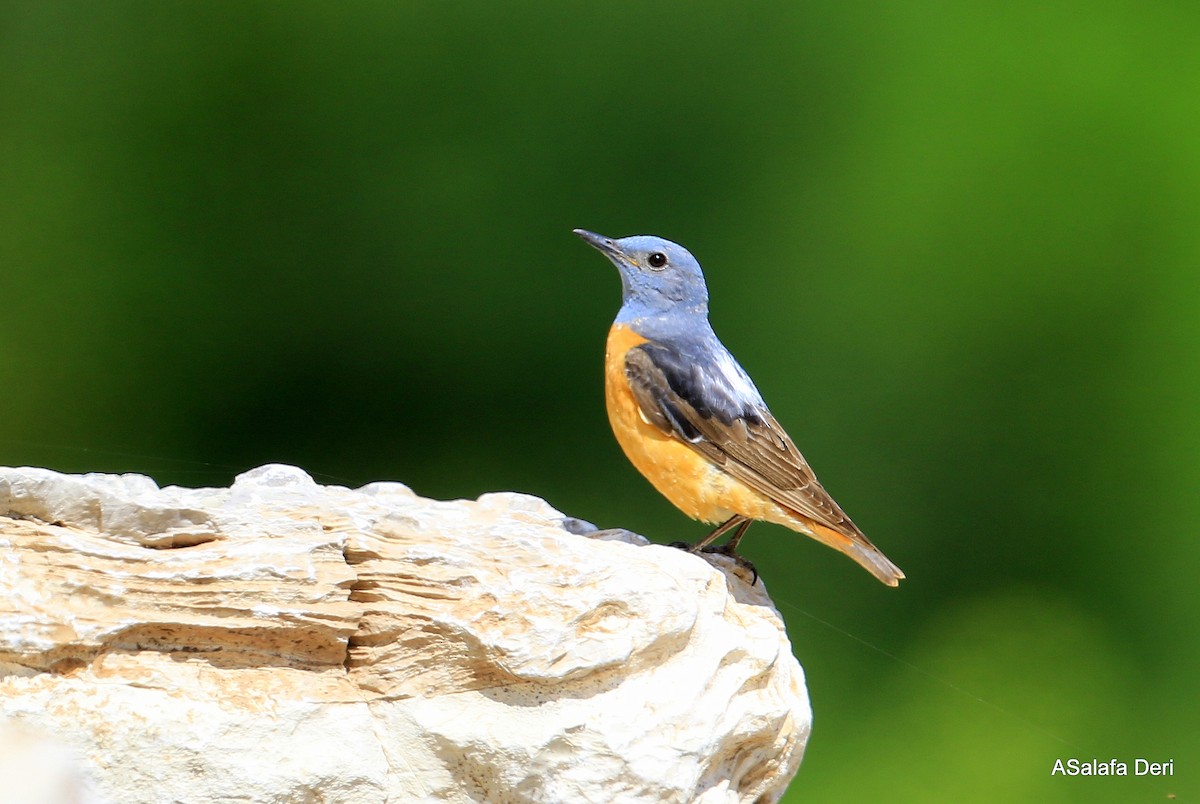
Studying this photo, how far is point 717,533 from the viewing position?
13.3 ft

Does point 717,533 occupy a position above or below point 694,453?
below

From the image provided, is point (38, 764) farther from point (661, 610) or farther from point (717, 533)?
point (717, 533)

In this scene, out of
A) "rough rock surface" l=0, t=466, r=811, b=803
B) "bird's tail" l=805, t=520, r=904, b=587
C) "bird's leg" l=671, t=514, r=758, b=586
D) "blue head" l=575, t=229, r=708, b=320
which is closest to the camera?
"rough rock surface" l=0, t=466, r=811, b=803

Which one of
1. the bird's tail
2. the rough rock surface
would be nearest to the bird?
the bird's tail

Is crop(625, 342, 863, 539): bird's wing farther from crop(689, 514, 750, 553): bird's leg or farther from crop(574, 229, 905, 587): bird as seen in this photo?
crop(689, 514, 750, 553): bird's leg

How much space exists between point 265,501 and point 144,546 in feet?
1.30

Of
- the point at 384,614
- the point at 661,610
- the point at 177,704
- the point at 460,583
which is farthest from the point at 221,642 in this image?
the point at 661,610

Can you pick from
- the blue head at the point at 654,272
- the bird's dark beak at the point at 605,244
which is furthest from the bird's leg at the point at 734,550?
the bird's dark beak at the point at 605,244

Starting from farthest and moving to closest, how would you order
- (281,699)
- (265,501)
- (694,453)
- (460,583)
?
(694,453)
(265,501)
(460,583)
(281,699)

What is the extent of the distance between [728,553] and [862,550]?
16.4 inches

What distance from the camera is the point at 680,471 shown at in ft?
13.0

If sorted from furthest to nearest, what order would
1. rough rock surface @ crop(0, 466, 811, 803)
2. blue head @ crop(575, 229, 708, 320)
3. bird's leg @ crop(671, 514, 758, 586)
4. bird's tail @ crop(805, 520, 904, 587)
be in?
blue head @ crop(575, 229, 708, 320)
bird's leg @ crop(671, 514, 758, 586)
bird's tail @ crop(805, 520, 904, 587)
rough rock surface @ crop(0, 466, 811, 803)

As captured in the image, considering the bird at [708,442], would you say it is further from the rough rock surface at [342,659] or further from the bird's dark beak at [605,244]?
the rough rock surface at [342,659]

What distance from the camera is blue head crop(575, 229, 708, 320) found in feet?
14.1
